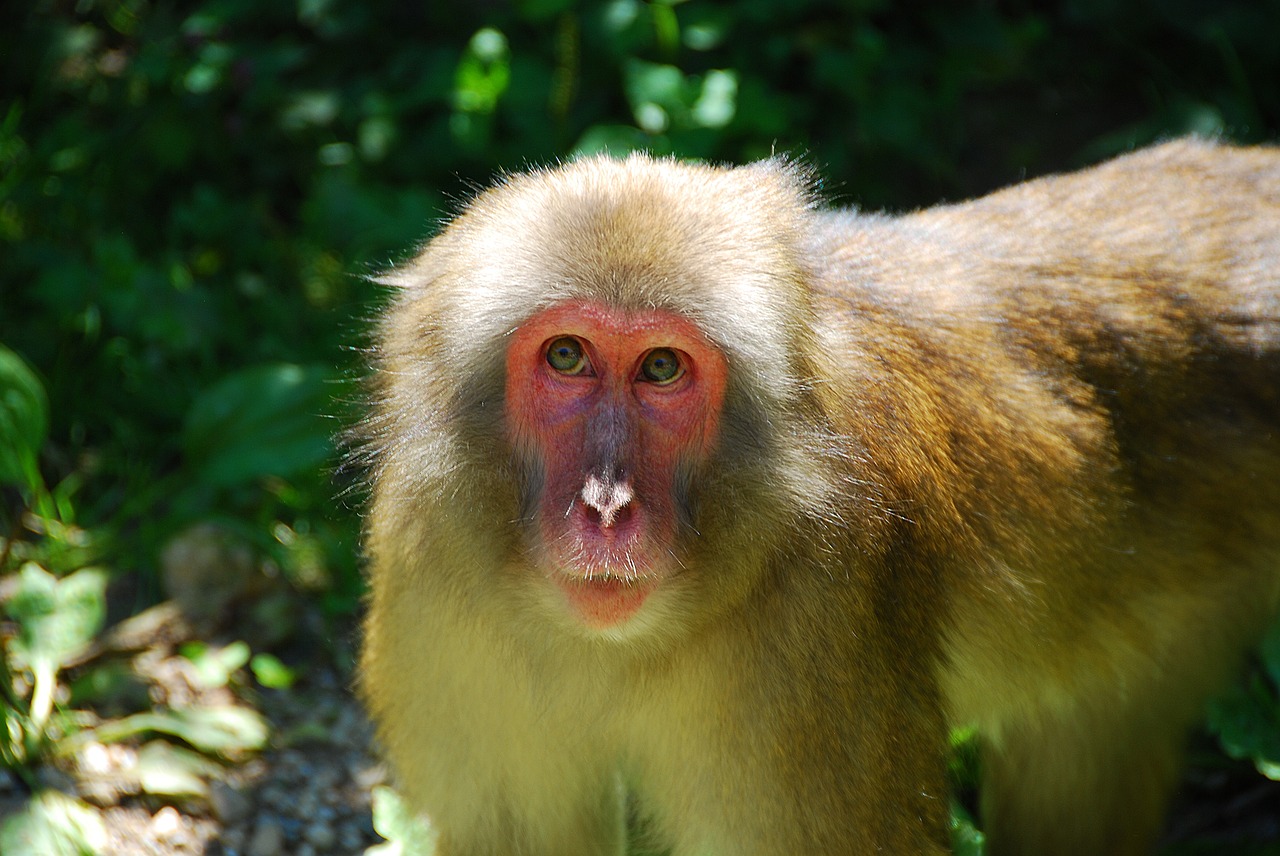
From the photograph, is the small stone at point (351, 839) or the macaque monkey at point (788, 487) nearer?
the macaque monkey at point (788, 487)

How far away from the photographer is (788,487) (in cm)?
273

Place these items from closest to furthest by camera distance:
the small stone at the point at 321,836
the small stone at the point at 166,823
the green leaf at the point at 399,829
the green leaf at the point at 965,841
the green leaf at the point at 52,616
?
1. the green leaf at the point at 965,841
2. the green leaf at the point at 399,829
3. the small stone at the point at 166,823
4. the small stone at the point at 321,836
5. the green leaf at the point at 52,616

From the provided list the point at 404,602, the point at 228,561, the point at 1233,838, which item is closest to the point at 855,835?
the point at 404,602

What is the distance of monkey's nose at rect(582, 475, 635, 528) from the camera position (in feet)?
8.21

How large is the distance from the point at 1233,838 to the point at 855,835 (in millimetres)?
2121

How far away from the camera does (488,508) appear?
2.77 m

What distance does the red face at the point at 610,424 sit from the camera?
2.57 meters

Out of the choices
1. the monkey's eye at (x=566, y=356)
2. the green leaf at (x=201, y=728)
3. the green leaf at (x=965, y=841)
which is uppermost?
the monkey's eye at (x=566, y=356)

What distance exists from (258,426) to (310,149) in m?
2.05

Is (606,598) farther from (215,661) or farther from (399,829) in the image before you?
(215,661)

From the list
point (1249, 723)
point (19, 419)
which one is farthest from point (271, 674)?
point (1249, 723)

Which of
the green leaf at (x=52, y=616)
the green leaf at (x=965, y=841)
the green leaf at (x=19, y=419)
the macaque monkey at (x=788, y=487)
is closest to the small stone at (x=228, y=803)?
the green leaf at (x=52, y=616)

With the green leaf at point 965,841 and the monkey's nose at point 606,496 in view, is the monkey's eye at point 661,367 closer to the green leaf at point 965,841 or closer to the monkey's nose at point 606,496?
the monkey's nose at point 606,496

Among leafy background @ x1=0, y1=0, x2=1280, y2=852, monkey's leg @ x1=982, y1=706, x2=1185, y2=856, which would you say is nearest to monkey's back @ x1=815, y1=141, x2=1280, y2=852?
monkey's leg @ x1=982, y1=706, x2=1185, y2=856
